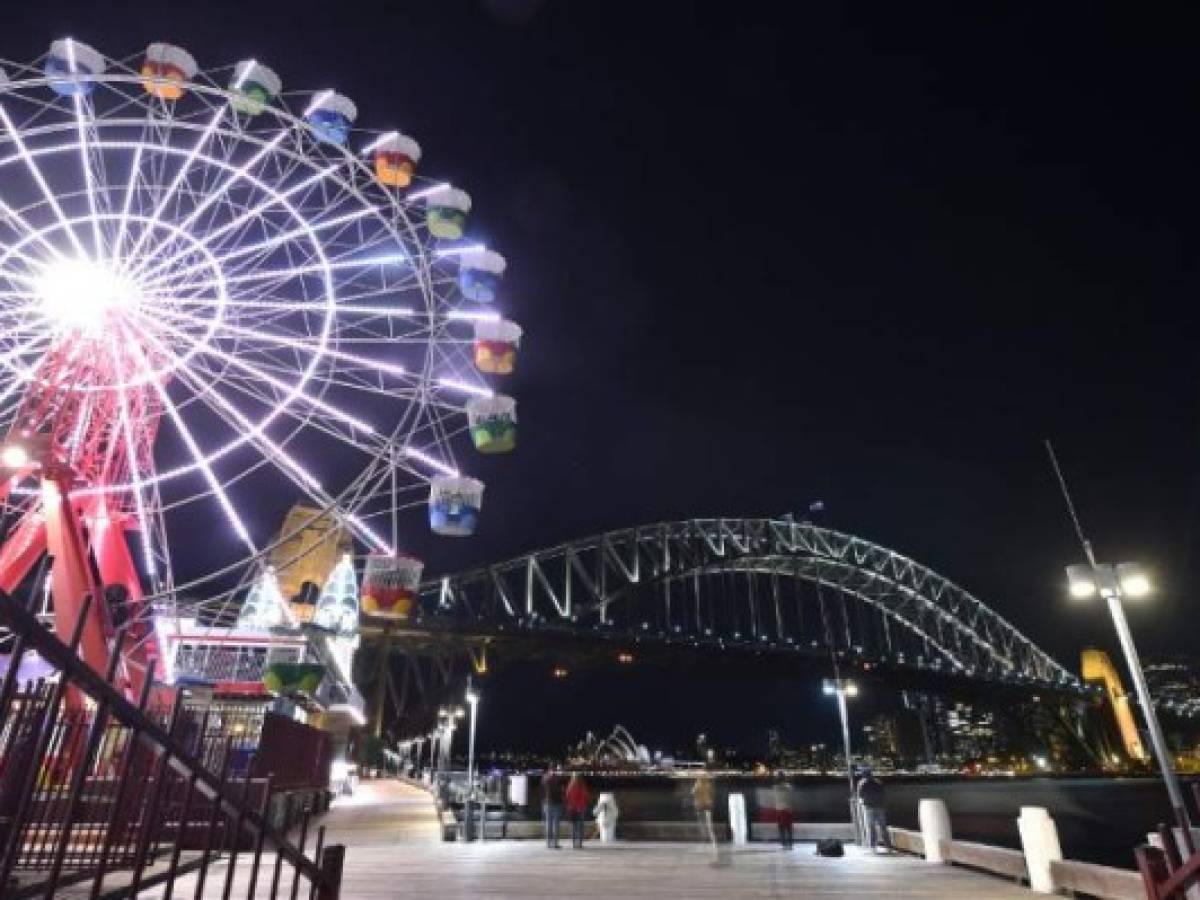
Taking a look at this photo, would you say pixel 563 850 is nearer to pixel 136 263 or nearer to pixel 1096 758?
pixel 136 263

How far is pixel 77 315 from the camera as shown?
21.8 m

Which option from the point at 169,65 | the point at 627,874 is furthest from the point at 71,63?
the point at 627,874

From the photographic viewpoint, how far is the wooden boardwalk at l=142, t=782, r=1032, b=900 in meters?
11.7

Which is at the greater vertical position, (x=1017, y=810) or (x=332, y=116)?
(x=332, y=116)

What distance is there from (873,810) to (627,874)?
265 inches

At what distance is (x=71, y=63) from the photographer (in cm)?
2047

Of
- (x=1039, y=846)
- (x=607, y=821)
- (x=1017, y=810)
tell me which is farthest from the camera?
(x=1017, y=810)

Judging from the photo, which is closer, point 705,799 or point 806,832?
point 705,799

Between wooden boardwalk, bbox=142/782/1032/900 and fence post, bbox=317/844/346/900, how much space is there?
435 centimetres

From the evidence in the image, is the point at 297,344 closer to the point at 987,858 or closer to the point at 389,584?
the point at 389,584

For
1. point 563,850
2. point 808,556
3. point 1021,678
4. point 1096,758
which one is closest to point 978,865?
point 563,850

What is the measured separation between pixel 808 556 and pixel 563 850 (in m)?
123

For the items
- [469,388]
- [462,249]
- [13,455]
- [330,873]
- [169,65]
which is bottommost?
[330,873]

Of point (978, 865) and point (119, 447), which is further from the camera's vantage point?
point (119, 447)
